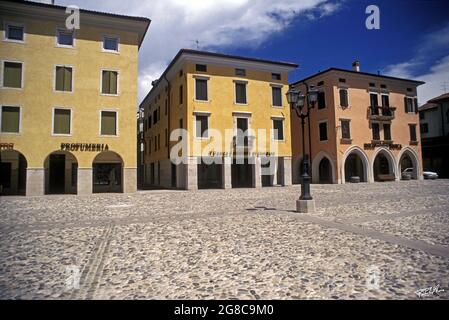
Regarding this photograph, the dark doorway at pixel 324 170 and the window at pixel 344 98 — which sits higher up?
the window at pixel 344 98

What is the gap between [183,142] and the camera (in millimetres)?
23828

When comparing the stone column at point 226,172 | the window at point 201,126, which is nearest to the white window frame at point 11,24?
the window at point 201,126

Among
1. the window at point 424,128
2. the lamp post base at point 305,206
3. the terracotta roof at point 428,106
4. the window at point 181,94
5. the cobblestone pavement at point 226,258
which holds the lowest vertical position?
the cobblestone pavement at point 226,258

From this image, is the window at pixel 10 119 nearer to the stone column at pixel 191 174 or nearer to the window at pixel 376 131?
the stone column at pixel 191 174

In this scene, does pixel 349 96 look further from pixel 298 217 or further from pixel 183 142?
pixel 298 217

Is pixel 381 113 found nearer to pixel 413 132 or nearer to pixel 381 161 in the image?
pixel 413 132

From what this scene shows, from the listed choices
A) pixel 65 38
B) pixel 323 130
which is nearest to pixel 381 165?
pixel 323 130

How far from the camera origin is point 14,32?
1895cm

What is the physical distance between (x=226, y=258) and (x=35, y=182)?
18.9 meters

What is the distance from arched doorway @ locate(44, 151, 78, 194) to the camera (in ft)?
71.0

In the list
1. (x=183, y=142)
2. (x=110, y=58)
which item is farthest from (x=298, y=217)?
(x=110, y=58)

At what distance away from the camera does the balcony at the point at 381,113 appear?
31.2 meters

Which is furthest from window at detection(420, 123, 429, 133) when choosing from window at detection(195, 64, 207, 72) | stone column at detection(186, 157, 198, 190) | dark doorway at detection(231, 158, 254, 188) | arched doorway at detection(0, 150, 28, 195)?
arched doorway at detection(0, 150, 28, 195)

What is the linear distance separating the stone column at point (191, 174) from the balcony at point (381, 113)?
848 inches
